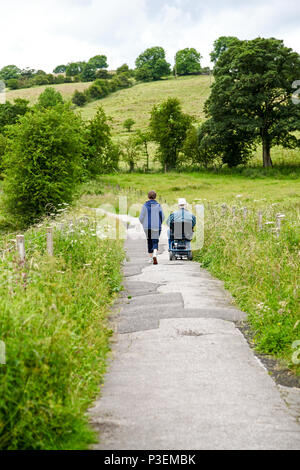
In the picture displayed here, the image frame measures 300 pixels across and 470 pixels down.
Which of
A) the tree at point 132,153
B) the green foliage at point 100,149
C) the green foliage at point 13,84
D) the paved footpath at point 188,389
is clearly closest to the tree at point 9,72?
the green foliage at point 13,84

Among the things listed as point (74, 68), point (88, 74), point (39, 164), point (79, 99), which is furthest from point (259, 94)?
point (74, 68)

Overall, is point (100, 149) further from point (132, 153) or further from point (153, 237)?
point (153, 237)

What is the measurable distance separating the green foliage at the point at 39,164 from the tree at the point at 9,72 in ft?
445

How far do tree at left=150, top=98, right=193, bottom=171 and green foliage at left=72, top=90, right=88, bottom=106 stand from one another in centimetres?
5916

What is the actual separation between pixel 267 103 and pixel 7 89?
352 ft

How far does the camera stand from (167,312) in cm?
831

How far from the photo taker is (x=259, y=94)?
149 feet

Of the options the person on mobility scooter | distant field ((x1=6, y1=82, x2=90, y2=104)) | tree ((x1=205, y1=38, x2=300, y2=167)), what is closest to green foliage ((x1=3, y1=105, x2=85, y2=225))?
the person on mobility scooter

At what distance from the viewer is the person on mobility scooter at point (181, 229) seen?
44.1 ft

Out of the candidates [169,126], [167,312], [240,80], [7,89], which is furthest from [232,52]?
[7,89]

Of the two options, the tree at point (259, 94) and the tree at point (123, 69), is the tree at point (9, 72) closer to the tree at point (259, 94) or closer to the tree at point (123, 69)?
the tree at point (123, 69)

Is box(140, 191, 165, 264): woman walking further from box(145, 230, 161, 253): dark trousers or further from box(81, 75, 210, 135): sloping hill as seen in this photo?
box(81, 75, 210, 135): sloping hill
